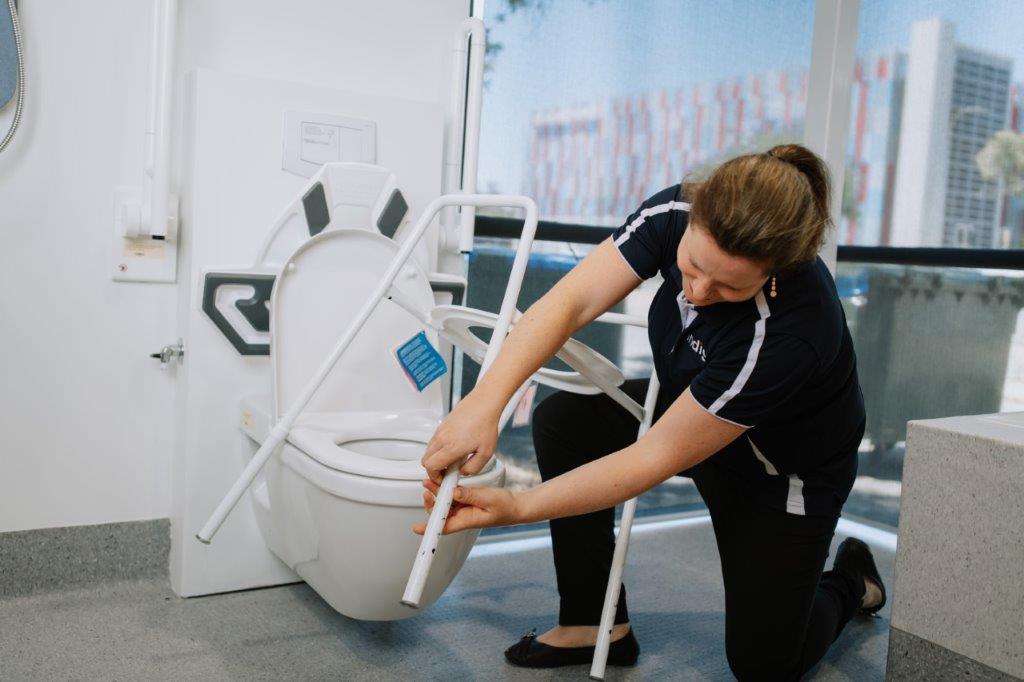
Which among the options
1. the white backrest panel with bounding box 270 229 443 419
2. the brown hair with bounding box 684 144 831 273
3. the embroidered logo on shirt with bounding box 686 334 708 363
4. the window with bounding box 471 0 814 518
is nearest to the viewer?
the brown hair with bounding box 684 144 831 273

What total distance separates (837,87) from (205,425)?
1.97m

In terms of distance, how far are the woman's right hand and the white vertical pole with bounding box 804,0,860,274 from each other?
1796 millimetres

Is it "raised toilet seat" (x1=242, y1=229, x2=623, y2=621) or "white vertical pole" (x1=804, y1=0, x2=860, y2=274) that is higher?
"white vertical pole" (x1=804, y1=0, x2=860, y2=274)

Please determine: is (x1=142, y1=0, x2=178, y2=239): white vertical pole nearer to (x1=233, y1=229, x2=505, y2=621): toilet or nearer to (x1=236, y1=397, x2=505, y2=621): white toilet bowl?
(x1=233, y1=229, x2=505, y2=621): toilet

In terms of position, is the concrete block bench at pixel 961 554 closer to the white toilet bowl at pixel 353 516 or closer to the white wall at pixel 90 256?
the white toilet bowl at pixel 353 516

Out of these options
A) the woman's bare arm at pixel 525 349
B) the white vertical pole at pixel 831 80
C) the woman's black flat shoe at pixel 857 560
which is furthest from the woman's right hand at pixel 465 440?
the white vertical pole at pixel 831 80

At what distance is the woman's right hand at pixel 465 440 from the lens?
1018 millimetres

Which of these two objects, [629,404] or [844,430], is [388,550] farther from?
[844,430]

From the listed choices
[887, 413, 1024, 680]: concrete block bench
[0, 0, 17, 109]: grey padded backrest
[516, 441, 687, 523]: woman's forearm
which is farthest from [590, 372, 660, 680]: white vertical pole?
[0, 0, 17, 109]: grey padded backrest

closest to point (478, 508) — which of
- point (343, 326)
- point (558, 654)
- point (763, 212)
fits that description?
point (763, 212)

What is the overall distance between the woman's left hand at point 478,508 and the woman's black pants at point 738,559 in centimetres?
51

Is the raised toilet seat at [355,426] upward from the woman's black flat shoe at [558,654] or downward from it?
upward

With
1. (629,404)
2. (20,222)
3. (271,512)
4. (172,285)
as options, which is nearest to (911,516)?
(629,404)

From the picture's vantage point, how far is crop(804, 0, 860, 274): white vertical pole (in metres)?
2.56
